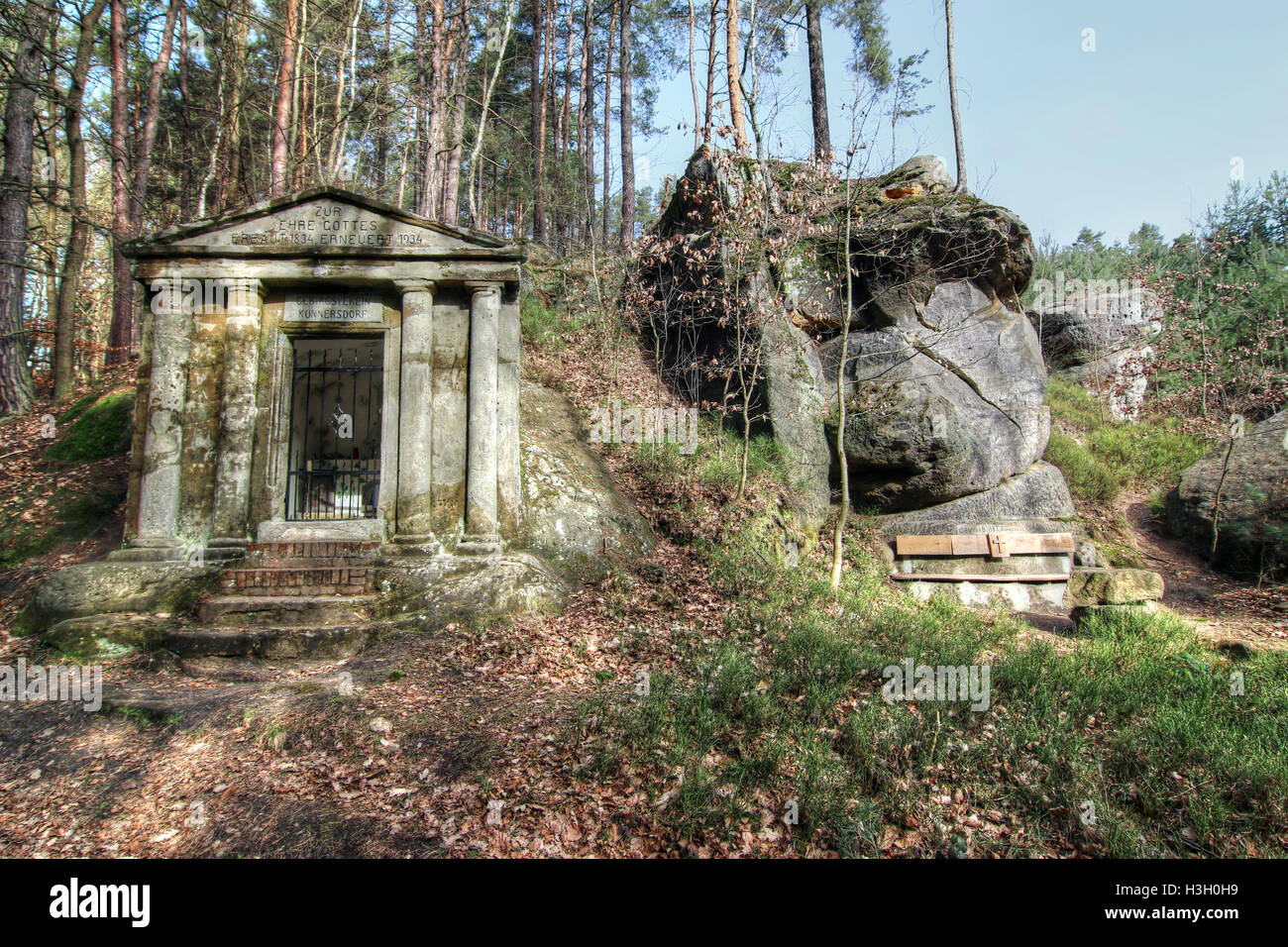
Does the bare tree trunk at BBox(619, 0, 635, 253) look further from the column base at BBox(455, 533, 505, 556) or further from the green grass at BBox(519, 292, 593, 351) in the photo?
the column base at BBox(455, 533, 505, 556)

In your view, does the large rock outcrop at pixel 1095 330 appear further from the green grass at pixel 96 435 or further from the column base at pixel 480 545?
the green grass at pixel 96 435

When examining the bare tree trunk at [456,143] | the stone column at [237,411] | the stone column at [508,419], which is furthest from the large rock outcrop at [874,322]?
the stone column at [237,411]

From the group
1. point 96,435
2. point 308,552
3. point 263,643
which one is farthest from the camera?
point 96,435

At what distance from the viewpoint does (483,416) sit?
24.2 ft

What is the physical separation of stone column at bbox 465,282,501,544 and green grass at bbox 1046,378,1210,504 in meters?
10.1

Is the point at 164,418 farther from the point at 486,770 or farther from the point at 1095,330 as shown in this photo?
the point at 1095,330

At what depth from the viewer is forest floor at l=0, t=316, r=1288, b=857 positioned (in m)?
3.55

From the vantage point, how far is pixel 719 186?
1059cm

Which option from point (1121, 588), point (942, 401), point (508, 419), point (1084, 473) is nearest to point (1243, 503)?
point (1084, 473)

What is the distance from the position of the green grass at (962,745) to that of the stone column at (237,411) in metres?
4.60

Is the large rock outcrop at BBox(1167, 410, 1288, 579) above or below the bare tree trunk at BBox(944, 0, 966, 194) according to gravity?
below

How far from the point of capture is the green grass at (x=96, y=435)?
31.0 feet

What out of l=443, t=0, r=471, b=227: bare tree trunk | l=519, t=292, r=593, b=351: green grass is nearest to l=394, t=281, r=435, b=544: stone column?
l=519, t=292, r=593, b=351: green grass

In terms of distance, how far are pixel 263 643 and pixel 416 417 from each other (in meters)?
2.66
